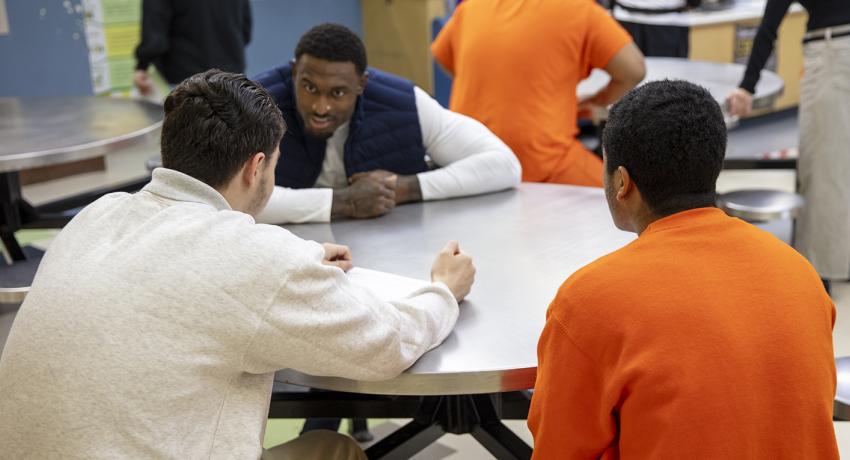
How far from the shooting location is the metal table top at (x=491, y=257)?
1.48 meters

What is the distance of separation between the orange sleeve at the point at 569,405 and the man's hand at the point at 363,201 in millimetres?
1051

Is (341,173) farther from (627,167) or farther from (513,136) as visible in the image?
(627,167)

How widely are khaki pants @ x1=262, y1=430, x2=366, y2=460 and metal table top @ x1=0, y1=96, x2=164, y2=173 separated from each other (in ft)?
4.98

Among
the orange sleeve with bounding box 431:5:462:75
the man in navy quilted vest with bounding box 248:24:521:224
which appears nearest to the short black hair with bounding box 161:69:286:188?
the man in navy quilted vest with bounding box 248:24:521:224

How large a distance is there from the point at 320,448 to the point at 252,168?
551 millimetres

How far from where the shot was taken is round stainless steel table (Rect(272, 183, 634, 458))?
148cm

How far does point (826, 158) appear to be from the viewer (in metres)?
3.60

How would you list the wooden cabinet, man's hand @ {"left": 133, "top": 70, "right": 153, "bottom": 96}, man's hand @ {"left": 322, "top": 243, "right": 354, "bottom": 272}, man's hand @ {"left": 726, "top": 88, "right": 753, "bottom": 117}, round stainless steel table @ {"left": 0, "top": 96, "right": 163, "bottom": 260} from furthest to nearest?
the wooden cabinet < man's hand @ {"left": 133, "top": 70, "right": 153, "bottom": 96} < man's hand @ {"left": 726, "top": 88, "right": 753, "bottom": 117} < round stainless steel table @ {"left": 0, "top": 96, "right": 163, "bottom": 260} < man's hand @ {"left": 322, "top": 243, "right": 354, "bottom": 272}

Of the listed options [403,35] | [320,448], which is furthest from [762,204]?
[403,35]

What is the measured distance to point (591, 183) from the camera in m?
3.12

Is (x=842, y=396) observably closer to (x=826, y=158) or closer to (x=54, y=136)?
(x=826, y=158)

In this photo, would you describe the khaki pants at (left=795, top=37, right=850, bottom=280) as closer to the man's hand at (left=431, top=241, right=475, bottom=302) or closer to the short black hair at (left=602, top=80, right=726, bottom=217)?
the man's hand at (left=431, top=241, right=475, bottom=302)

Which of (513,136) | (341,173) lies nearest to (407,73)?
(513,136)

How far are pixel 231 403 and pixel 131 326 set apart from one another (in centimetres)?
19
